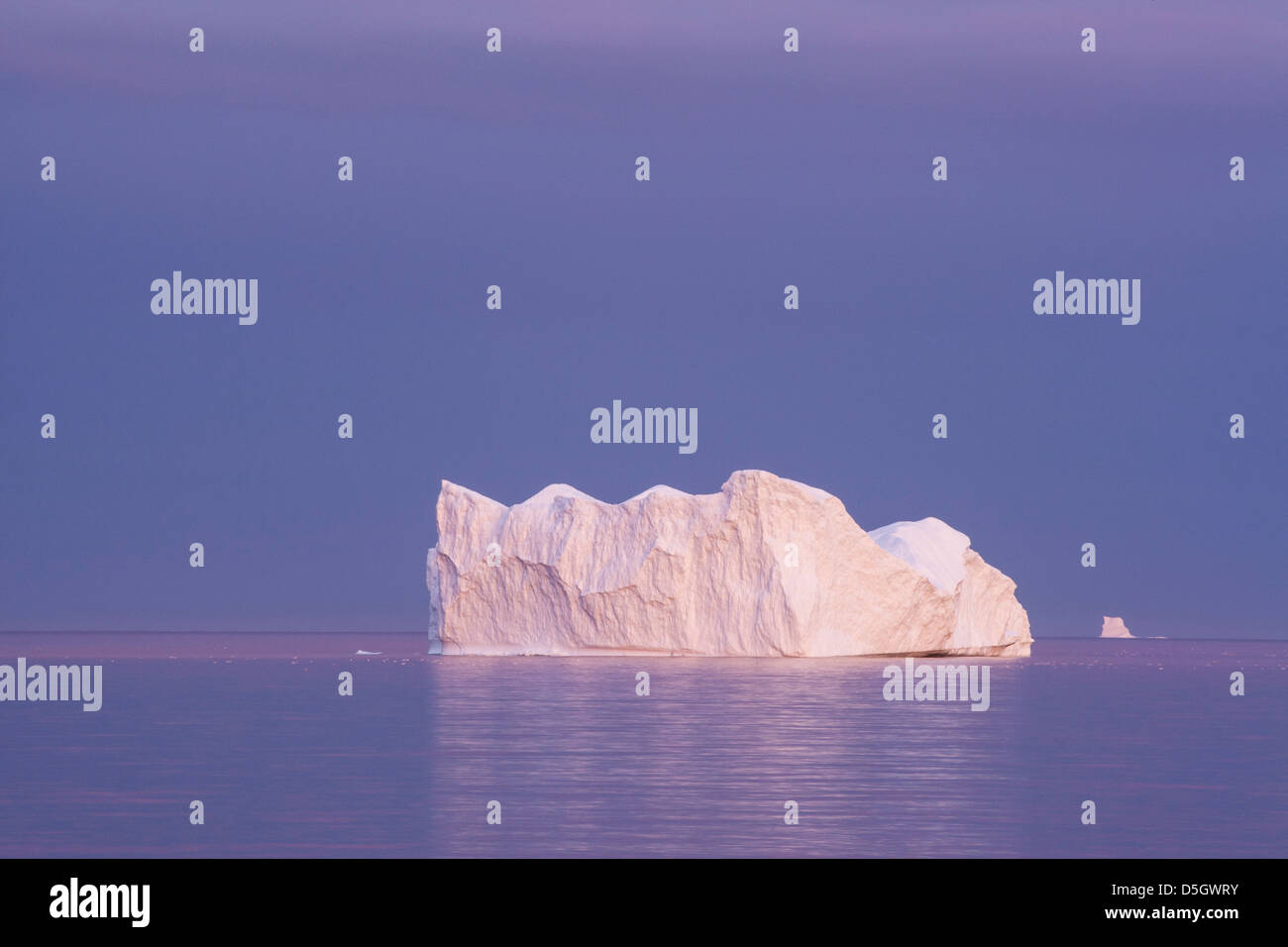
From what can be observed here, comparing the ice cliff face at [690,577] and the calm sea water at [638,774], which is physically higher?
the ice cliff face at [690,577]

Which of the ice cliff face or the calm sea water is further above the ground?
the ice cliff face

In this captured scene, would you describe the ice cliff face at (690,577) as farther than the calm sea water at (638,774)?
Yes

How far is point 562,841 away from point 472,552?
3259cm

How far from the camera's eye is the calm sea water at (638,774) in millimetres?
12680

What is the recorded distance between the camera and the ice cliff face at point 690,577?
141 ft

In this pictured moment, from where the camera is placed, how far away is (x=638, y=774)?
16828 millimetres

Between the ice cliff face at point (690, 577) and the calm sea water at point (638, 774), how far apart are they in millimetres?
10868

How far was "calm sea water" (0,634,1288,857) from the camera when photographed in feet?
41.6

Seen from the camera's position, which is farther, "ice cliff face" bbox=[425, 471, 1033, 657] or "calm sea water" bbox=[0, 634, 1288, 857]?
"ice cliff face" bbox=[425, 471, 1033, 657]

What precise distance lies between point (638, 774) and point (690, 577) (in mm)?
26486

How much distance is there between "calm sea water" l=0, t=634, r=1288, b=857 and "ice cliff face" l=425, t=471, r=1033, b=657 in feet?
35.7
